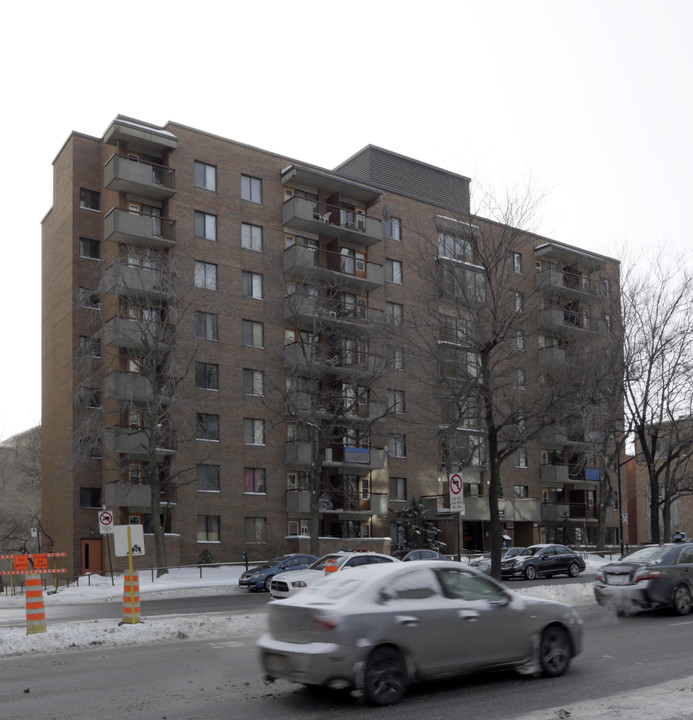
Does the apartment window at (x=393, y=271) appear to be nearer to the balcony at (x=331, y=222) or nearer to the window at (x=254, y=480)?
the balcony at (x=331, y=222)

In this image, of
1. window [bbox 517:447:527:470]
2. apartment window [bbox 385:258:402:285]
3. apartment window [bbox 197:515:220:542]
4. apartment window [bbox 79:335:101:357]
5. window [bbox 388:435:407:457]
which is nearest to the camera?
apartment window [bbox 79:335:101:357]

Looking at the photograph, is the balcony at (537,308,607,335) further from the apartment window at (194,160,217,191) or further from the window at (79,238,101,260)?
the window at (79,238,101,260)

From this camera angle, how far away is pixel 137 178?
42375 millimetres

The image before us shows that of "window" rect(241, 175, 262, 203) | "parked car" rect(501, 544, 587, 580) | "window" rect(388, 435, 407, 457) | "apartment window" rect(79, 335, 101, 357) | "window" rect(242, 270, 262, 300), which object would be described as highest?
"window" rect(241, 175, 262, 203)

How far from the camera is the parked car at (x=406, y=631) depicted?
8.81 meters

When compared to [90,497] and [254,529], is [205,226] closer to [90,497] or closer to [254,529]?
[90,497]

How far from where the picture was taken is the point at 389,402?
51250 mm

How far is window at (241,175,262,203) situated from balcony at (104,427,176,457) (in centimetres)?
1398

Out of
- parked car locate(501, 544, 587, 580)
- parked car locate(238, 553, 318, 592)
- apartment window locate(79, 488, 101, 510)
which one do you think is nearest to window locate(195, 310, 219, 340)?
apartment window locate(79, 488, 101, 510)

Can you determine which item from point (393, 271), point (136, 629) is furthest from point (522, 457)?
point (136, 629)

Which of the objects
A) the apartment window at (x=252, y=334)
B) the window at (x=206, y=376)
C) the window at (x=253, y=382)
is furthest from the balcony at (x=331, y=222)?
the window at (x=206, y=376)

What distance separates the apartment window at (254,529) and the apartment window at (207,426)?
460 cm

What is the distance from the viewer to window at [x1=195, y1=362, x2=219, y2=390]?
4422cm

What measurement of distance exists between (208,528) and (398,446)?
1324cm
